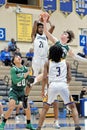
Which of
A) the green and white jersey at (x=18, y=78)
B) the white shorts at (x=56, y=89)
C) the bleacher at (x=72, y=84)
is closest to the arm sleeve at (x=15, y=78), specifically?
the green and white jersey at (x=18, y=78)

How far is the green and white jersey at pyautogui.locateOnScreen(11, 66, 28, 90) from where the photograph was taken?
9469mm

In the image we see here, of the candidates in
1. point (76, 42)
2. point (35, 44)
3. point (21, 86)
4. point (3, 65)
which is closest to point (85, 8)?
point (76, 42)

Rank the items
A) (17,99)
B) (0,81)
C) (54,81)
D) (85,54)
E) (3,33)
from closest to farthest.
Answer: (54,81) → (17,99) → (0,81) → (3,33) → (85,54)

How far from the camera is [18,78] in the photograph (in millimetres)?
9484

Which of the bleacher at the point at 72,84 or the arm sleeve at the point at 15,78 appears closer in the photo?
the arm sleeve at the point at 15,78

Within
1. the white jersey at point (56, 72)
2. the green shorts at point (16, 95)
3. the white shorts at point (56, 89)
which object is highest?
the white jersey at point (56, 72)

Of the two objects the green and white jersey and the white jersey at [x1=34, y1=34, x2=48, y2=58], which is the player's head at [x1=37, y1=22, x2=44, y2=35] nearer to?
the white jersey at [x1=34, y1=34, x2=48, y2=58]

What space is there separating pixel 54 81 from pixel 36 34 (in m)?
2.58

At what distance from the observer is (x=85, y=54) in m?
26.5

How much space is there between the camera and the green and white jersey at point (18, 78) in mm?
9469

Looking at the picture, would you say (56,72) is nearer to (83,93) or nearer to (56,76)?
(56,76)

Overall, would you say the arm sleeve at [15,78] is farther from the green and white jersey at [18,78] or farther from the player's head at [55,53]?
the player's head at [55,53]

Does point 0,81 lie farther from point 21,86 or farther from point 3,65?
point 21,86

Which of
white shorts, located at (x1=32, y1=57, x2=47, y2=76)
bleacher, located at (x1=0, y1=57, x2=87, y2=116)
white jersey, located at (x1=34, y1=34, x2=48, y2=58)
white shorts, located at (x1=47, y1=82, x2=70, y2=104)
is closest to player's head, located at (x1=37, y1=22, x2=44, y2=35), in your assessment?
white jersey, located at (x1=34, y1=34, x2=48, y2=58)
